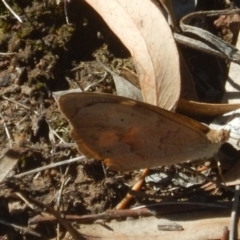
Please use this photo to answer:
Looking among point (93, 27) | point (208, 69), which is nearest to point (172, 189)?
point (208, 69)

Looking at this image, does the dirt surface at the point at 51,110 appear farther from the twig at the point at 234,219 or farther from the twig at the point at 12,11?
the twig at the point at 234,219

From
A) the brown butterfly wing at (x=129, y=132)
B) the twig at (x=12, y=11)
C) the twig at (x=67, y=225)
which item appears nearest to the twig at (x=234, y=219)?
the brown butterfly wing at (x=129, y=132)

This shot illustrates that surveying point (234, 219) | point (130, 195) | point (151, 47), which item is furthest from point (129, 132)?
point (234, 219)

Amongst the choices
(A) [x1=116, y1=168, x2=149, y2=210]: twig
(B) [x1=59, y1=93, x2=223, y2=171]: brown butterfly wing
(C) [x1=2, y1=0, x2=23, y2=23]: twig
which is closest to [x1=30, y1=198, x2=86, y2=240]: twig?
(A) [x1=116, y1=168, x2=149, y2=210]: twig

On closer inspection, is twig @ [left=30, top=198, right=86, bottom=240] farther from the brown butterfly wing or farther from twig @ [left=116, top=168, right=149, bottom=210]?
the brown butterfly wing


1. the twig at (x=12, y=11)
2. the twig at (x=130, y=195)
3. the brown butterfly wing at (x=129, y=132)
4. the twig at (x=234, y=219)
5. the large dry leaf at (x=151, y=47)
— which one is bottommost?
the twig at (x=234, y=219)

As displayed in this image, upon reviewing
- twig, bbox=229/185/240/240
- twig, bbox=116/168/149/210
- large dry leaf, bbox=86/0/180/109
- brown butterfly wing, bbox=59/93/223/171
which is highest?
large dry leaf, bbox=86/0/180/109

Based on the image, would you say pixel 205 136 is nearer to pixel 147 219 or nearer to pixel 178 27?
pixel 147 219
